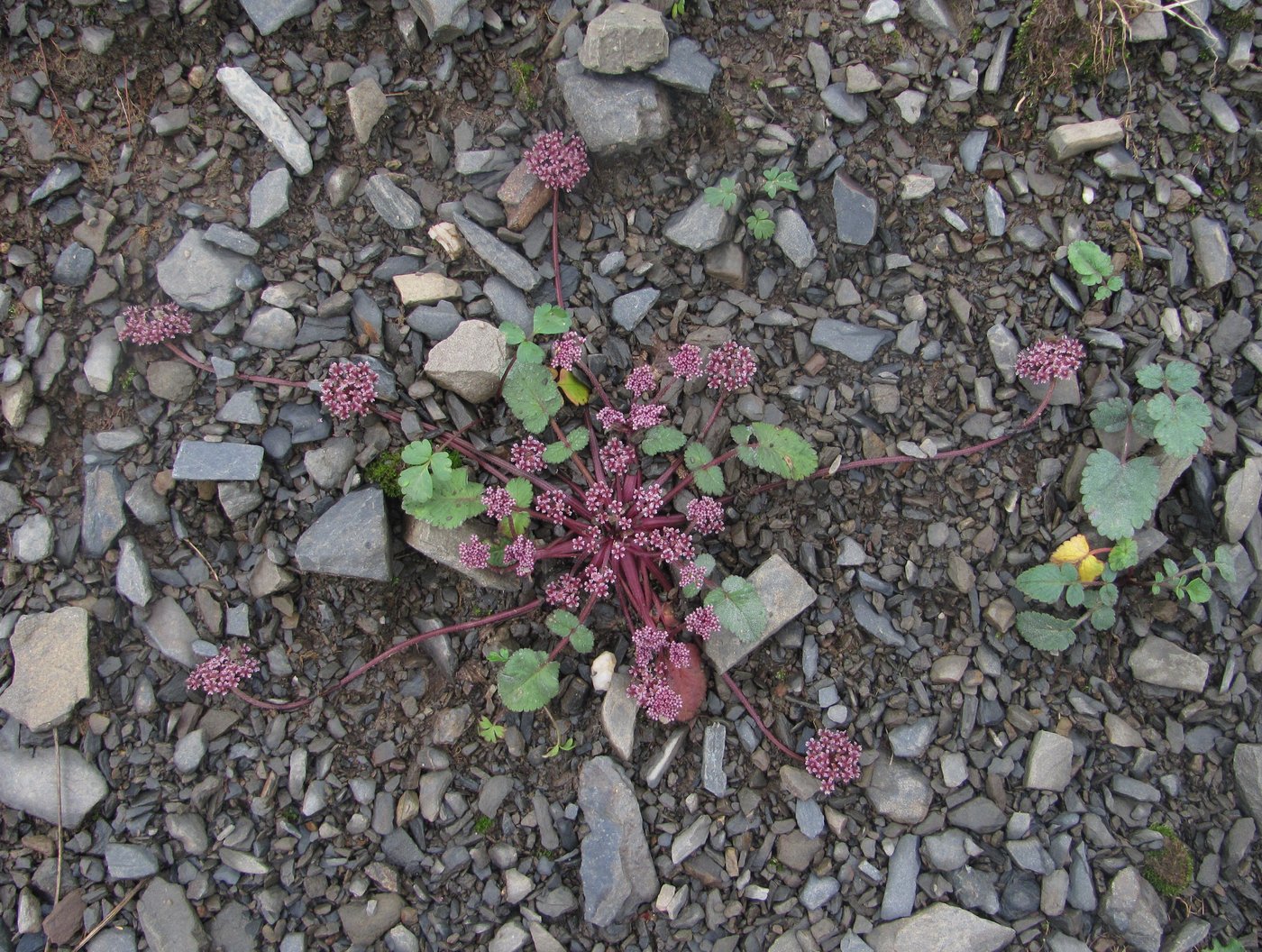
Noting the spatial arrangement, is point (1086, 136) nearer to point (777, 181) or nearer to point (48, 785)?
point (777, 181)

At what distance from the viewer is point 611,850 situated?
13.3 ft

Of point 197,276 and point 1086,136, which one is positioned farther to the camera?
point 197,276

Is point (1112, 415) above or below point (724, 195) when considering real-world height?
below

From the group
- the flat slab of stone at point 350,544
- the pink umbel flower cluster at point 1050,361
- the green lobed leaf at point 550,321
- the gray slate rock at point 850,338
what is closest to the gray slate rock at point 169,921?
the flat slab of stone at point 350,544

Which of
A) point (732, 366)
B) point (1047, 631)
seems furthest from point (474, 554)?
point (1047, 631)

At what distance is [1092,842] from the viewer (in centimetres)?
407

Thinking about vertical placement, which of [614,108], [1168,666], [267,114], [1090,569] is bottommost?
[1168,666]

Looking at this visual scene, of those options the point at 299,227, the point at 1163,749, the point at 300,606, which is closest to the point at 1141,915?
the point at 1163,749

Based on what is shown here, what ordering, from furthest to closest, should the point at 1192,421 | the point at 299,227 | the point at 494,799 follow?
the point at 299,227 < the point at 494,799 < the point at 1192,421

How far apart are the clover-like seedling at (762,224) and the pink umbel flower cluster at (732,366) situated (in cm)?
66

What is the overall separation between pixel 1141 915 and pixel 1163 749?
78 cm

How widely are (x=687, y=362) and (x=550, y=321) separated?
72cm

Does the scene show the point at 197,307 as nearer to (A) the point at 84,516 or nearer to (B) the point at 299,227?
(B) the point at 299,227

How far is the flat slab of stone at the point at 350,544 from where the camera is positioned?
4176 millimetres
